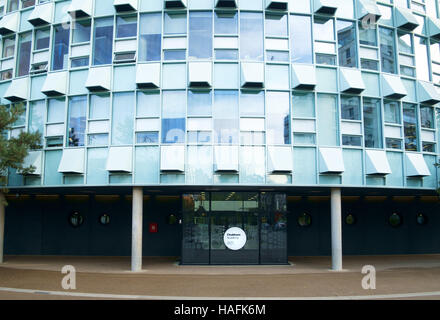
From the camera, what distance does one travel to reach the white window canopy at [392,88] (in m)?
17.0

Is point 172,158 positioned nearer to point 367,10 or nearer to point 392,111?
point 392,111

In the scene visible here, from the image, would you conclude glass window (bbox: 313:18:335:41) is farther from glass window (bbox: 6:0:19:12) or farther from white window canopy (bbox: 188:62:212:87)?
glass window (bbox: 6:0:19:12)

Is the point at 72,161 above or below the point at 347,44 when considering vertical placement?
below

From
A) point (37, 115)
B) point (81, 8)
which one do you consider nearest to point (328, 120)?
point (81, 8)

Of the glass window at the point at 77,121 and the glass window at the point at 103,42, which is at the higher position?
the glass window at the point at 103,42

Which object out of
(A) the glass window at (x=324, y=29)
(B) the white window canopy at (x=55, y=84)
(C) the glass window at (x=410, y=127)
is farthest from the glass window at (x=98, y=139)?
(C) the glass window at (x=410, y=127)

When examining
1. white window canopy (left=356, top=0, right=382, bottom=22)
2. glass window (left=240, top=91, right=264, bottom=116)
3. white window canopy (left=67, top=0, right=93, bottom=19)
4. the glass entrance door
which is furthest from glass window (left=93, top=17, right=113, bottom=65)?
white window canopy (left=356, top=0, right=382, bottom=22)

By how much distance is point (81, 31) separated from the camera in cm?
1736

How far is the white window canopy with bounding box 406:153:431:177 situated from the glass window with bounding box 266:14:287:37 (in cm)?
781

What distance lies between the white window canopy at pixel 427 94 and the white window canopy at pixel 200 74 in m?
10.0

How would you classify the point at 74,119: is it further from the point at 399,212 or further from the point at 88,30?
the point at 399,212

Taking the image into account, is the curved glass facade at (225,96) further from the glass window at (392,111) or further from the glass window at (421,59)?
the glass window at (421,59)

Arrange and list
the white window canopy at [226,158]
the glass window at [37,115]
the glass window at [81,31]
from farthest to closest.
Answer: the glass window at [37,115], the glass window at [81,31], the white window canopy at [226,158]

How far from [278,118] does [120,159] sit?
6.75 meters
